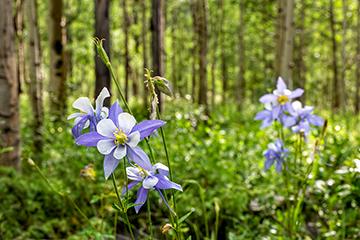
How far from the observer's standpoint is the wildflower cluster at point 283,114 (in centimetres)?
270

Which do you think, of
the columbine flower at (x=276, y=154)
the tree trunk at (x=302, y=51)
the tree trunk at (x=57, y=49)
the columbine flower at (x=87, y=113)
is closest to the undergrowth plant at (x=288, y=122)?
the columbine flower at (x=276, y=154)

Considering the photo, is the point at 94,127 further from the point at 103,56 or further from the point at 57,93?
the point at 57,93

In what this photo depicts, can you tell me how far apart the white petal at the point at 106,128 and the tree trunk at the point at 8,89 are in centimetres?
300

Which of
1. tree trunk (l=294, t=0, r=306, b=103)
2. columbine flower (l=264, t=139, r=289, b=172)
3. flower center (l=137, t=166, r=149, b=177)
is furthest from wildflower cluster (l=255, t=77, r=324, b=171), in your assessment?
tree trunk (l=294, t=0, r=306, b=103)

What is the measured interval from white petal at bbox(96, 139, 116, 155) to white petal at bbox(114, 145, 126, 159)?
2 centimetres

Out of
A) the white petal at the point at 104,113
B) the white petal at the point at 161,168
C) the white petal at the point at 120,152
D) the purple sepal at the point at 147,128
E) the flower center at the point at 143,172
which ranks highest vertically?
the white petal at the point at 104,113

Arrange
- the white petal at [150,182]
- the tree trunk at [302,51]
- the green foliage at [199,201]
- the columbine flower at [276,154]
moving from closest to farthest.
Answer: the white petal at [150,182], the columbine flower at [276,154], the green foliage at [199,201], the tree trunk at [302,51]

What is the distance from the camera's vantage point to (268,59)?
2300 centimetres

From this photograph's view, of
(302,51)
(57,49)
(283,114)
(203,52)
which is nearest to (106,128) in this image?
(283,114)

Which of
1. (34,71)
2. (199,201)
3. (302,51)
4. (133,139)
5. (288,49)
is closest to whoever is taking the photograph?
(133,139)

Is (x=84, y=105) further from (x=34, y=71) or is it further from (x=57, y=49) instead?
(x=57, y=49)

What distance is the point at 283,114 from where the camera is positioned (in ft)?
9.24

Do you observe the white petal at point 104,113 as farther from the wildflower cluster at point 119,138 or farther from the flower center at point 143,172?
the flower center at point 143,172

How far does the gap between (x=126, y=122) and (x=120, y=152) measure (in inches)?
3.4
